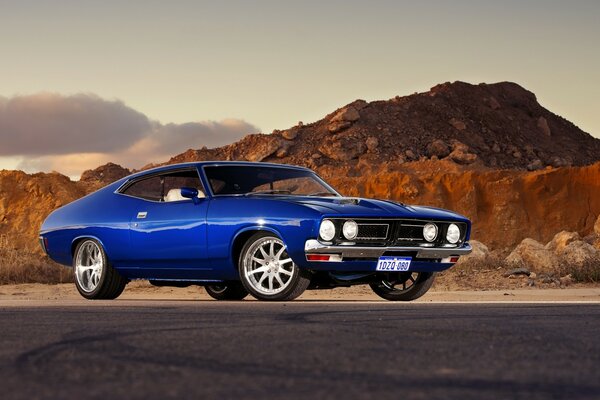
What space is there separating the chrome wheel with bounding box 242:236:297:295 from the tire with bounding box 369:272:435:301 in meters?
1.28

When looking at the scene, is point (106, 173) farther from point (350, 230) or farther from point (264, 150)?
point (350, 230)

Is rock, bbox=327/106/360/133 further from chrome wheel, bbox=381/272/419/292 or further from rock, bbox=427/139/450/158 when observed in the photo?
chrome wheel, bbox=381/272/419/292

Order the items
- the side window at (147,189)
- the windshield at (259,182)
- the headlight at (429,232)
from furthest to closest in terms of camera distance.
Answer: the side window at (147,189) → the windshield at (259,182) → the headlight at (429,232)

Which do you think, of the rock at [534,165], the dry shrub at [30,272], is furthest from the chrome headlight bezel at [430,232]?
the rock at [534,165]

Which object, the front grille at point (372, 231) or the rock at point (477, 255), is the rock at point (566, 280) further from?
the front grille at point (372, 231)

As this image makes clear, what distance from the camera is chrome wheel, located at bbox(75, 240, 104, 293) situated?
13.0m

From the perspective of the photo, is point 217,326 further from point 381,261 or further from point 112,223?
point 112,223

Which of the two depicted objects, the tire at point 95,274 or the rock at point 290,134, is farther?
the rock at point 290,134

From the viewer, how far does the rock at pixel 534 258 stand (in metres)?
20.6

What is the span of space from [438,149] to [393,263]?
155ft

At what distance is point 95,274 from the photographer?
13008mm

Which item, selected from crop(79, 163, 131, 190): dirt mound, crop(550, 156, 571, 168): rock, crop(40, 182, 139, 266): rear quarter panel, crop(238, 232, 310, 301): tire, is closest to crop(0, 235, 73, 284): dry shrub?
crop(40, 182, 139, 266): rear quarter panel

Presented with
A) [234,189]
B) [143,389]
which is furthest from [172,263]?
[143,389]

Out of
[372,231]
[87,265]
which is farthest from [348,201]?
[87,265]
